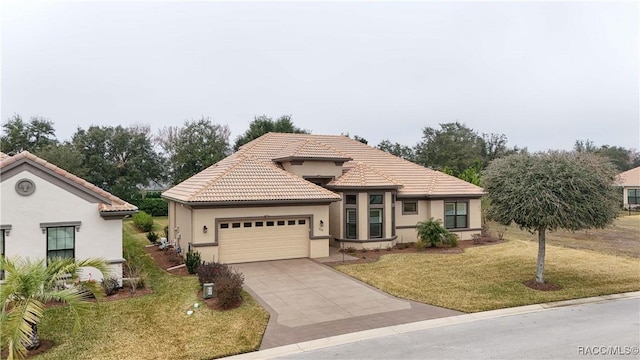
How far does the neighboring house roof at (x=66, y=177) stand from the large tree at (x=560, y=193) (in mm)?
12433

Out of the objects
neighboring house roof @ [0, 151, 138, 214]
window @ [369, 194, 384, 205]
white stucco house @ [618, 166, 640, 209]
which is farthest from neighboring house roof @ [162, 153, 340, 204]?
white stucco house @ [618, 166, 640, 209]

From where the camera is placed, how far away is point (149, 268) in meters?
16.5

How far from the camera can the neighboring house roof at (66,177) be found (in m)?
12.1

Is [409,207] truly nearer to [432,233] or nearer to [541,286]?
[432,233]

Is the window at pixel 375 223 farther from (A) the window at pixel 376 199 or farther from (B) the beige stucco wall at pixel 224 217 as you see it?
(B) the beige stucco wall at pixel 224 217

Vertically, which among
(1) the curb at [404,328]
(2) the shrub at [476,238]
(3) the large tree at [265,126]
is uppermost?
(3) the large tree at [265,126]

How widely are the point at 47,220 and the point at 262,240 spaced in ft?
25.8

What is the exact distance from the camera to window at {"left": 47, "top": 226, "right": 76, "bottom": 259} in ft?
41.3

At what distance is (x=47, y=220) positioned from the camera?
40.9ft

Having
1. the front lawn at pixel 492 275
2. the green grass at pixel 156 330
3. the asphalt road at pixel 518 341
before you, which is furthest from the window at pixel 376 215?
the asphalt road at pixel 518 341

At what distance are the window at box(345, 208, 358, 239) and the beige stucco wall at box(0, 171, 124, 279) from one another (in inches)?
415

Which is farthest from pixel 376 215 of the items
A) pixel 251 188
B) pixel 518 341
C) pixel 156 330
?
pixel 156 330

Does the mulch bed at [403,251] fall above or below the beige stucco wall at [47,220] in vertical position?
below

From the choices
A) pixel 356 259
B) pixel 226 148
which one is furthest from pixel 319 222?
pixel 226 148
